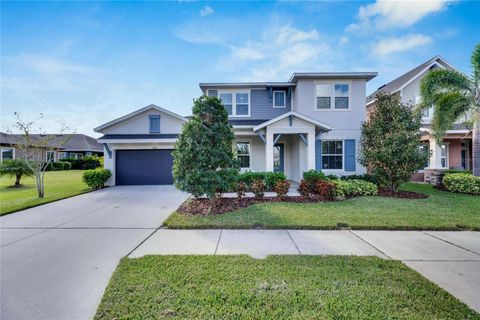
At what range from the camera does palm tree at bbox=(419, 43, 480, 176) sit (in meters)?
9.47

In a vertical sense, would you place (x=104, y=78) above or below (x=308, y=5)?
below

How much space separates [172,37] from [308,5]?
23.1ft

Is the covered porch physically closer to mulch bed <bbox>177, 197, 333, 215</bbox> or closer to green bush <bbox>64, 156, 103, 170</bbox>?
mulch bed <bbox>177, 197, 333, 215</bbox>

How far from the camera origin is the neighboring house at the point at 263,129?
12305 millimetres

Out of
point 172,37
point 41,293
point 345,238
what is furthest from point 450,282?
point 172,37

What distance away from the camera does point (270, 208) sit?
6.88m

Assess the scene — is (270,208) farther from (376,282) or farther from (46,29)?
(46,29)

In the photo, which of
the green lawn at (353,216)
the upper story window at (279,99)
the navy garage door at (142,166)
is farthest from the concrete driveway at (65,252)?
the upper story window at (279,99)

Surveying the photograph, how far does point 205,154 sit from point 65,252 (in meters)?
4.06

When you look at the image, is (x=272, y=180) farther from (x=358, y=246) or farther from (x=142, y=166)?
(x=142, y=166)

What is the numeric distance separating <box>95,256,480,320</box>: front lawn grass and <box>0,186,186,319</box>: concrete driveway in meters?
0.36

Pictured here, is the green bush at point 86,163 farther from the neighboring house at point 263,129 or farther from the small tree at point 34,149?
the small tree at point 34,149

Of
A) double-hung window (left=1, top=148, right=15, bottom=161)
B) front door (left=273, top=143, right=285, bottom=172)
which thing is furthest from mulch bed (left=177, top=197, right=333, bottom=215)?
double-hung window (left=1, top=148, right=15, bottom=161)

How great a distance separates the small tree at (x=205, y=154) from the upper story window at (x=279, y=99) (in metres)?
7.30
